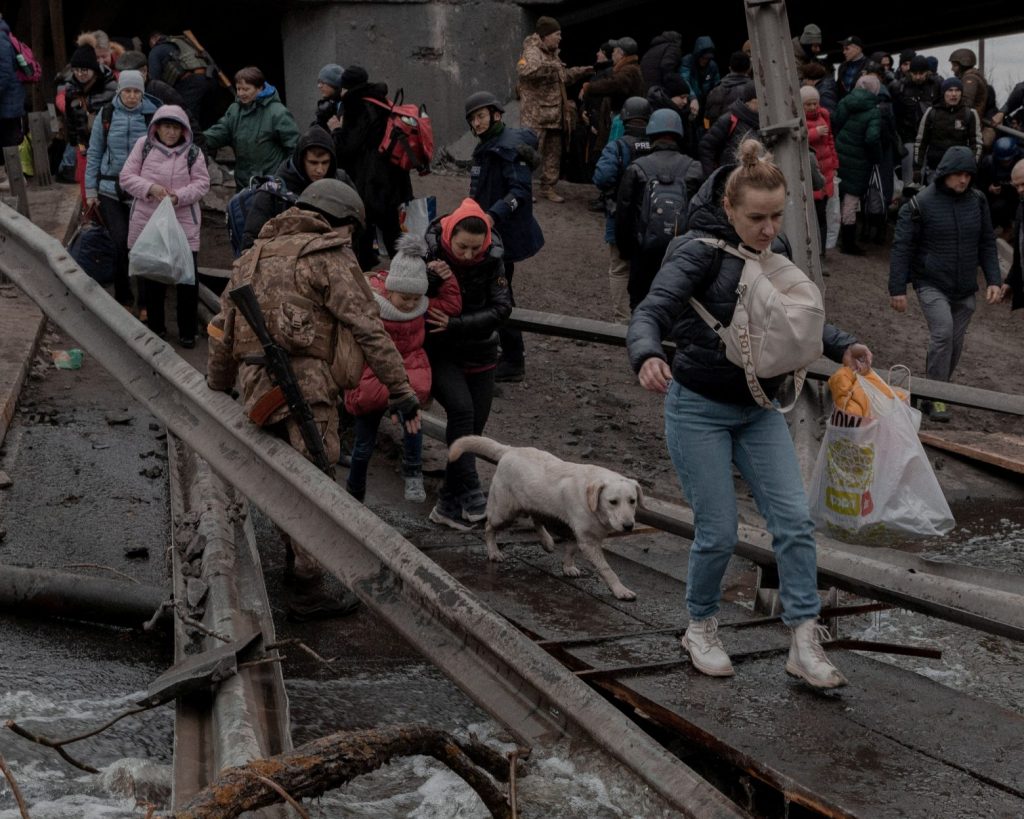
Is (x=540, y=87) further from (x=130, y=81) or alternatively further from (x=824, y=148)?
(x=130, y=81)

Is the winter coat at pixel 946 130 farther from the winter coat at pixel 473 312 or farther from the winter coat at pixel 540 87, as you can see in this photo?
the winter coat at pixel 473 312

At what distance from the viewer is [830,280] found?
17.2 m

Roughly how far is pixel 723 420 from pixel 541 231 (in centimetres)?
962

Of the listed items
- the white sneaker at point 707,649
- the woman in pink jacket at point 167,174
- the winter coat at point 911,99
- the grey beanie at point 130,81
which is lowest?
the white sneaker at point 707,649

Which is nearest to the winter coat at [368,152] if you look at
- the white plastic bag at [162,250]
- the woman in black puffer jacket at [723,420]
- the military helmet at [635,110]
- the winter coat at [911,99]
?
the white plastic bag at [162,250]

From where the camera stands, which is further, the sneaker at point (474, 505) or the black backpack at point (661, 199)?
the black backpack at point (661, 199)

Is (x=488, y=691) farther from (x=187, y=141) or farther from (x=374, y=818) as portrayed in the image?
(x=187, y=141)

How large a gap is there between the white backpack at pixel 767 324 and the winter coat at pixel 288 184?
455 cm

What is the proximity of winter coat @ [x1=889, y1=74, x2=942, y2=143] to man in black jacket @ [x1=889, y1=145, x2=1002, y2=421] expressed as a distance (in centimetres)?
744

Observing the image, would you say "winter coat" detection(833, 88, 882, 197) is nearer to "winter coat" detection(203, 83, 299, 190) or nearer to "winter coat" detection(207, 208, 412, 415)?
"winter coat" detection(203, 83, 299, 190)

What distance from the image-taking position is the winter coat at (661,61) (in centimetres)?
1727

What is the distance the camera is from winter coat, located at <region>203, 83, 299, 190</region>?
1262 cm

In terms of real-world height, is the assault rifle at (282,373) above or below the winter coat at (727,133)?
below

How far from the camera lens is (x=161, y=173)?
35.2 feet
